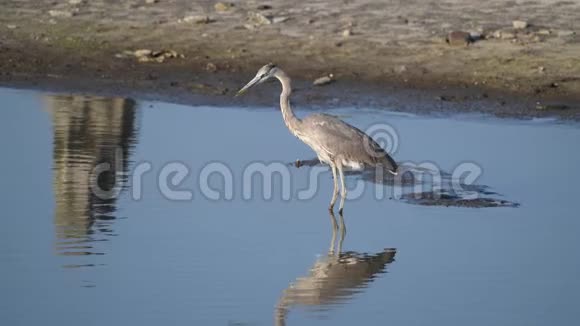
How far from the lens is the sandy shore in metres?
14.5

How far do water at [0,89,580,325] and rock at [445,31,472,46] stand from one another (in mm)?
1844

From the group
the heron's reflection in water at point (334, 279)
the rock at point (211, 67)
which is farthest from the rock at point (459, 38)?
the heron's reflection in water at point (334, 279)

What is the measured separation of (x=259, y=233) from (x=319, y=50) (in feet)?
19.6

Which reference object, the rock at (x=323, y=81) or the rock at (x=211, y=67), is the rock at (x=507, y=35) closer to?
the rock at (x=323, y=81)

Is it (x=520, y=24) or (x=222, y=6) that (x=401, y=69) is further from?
(x=222, y=6)

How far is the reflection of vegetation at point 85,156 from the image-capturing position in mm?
9758

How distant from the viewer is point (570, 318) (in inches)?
320

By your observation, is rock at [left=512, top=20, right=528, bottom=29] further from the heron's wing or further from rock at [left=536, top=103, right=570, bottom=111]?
the heron's wing

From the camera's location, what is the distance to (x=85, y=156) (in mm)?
11852

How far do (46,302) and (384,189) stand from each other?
418 centimetres

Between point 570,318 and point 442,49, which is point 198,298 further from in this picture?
point 442,49

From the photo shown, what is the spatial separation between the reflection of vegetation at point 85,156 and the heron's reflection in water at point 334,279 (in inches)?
63.9

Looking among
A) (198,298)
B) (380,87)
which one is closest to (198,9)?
(380,87)

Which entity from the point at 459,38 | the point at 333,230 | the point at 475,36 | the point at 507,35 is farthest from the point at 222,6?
the point at 333,230
